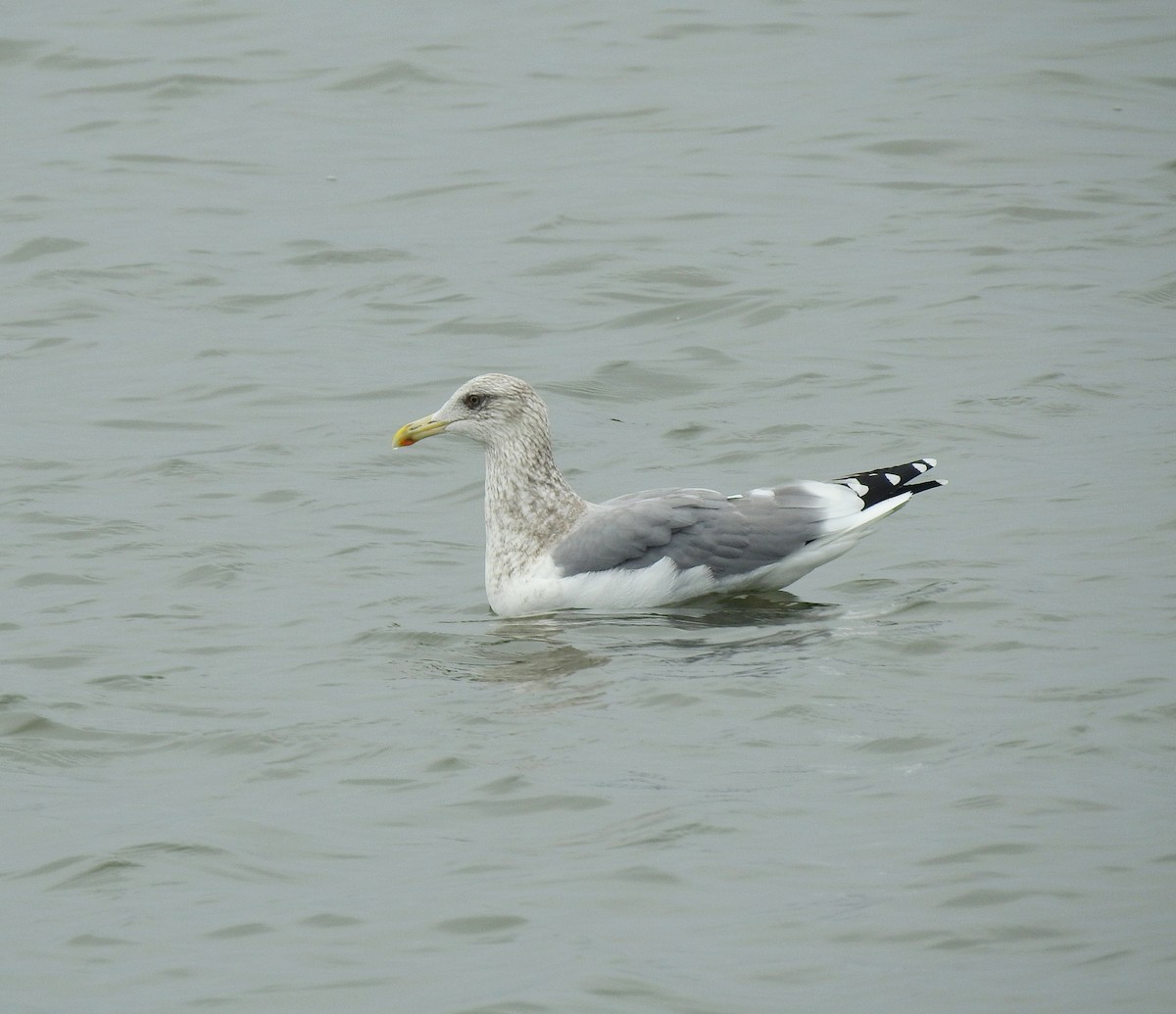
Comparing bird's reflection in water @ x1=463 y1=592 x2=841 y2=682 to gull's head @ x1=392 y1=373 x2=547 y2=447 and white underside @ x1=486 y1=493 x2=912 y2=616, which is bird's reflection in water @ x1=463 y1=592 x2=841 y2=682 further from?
gull's head @ x1=392 y1=373 x2=547 y2=447

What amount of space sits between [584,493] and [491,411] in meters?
1.40

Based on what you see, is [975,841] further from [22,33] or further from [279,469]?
[22,33]

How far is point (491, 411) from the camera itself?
9.65m

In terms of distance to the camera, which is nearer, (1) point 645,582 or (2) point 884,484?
(1) point 645,582

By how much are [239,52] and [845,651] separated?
14.3 m

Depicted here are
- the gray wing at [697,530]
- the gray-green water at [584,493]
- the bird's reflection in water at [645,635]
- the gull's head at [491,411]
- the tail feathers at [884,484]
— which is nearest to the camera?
the gray-green water at [584,493]

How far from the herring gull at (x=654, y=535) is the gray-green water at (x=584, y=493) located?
201 millimetres

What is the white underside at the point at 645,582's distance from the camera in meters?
8.91

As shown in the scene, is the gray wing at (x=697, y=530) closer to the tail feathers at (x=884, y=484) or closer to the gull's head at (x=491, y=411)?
the tail feathers at (x=884, y=484)

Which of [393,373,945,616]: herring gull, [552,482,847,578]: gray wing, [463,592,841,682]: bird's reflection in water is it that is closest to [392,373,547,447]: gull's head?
[393,373,945,616]: herring gull

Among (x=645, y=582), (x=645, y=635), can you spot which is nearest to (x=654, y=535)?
(x=645, y=582)

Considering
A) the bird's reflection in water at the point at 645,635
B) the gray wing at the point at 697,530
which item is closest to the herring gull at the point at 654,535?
the gray wing at the point at 697,530

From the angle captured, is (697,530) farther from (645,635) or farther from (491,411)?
(491,411)

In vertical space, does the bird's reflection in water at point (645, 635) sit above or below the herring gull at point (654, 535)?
below
